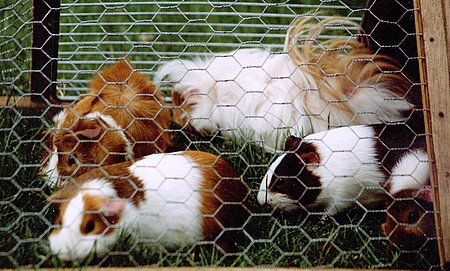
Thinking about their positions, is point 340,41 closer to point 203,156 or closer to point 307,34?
point 307,34

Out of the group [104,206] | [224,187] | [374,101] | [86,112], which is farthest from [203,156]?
[374,101]

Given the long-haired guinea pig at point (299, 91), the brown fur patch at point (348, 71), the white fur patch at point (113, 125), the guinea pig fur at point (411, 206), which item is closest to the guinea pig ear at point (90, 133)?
the white fur patch at point (113, 125)

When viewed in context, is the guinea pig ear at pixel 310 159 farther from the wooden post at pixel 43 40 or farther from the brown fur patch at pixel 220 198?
the wooden post at pixel 43 40

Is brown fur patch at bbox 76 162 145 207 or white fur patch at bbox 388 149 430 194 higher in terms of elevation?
white fur patch at bbox 388 149 430 194

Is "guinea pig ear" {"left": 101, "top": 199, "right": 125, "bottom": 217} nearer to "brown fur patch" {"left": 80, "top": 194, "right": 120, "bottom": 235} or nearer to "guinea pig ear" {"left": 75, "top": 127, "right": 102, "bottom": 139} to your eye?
"brown fur patch" {"left": 80, "top": 194, "right": 120, "bottom": 235}

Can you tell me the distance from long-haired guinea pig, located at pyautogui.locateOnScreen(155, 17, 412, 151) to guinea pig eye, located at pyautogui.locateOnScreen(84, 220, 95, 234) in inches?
16.0

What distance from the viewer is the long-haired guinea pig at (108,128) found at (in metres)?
1.43

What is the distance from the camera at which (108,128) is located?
1.50 m

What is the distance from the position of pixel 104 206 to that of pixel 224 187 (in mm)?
Result: 253

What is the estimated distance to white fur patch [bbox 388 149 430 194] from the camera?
124 centimetres

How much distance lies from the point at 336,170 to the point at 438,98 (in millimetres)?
318

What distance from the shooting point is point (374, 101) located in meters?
1.58

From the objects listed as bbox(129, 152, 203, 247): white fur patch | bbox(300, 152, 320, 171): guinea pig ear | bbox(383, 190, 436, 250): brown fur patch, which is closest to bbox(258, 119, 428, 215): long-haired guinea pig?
bbox(300, 152, 320, 171): guinea pig ear

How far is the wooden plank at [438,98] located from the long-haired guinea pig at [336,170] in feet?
0.66
